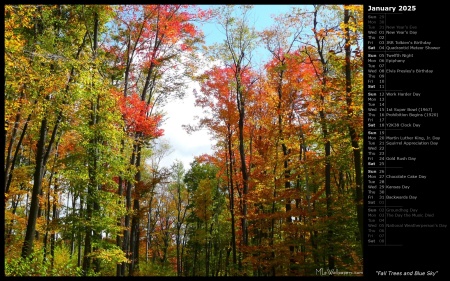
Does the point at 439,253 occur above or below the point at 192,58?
below

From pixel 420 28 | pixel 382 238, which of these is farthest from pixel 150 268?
pixel 420 28

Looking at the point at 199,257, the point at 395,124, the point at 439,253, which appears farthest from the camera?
the point at 199,257

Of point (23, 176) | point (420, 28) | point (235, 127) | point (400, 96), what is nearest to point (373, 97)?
point (400, 96)

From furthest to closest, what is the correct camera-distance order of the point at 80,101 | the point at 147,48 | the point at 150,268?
the point at 150,268 → the point at 147,48 → the point at 80,101

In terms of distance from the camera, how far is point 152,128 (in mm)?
19312

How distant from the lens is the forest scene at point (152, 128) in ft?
38.5

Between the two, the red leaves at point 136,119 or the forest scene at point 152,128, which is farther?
the red leaves at point 136,119

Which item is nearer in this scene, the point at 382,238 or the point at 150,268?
the point at 382,238

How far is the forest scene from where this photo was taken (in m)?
11.7

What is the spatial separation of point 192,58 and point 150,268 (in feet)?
56.2

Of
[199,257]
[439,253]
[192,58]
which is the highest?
[192,58]

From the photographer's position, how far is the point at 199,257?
137ft

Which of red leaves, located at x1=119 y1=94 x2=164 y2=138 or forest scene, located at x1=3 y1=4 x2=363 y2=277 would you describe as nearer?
forest scene, located at x1=3 y1=4 x2=363 y2=277

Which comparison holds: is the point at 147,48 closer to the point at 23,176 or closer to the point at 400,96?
the point at 23,176
